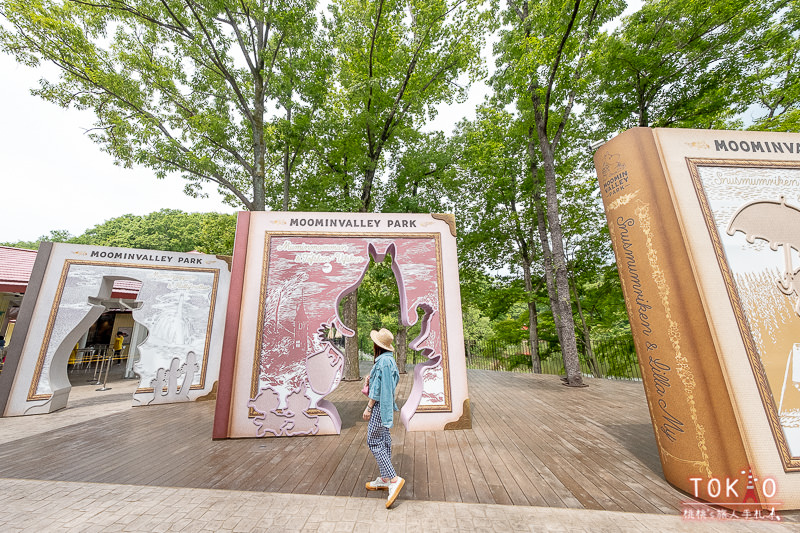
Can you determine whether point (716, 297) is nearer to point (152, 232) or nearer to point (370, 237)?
point (370, 237)

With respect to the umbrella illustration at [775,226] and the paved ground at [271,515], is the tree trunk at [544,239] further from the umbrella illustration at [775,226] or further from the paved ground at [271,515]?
the paved ground at [271,515]

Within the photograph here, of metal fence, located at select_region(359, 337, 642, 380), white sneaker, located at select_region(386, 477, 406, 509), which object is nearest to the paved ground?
white sneaker, located at select_region(386, 477, 406, 509)

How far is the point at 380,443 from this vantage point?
3.16 meters

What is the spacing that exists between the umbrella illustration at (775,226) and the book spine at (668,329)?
0.89 metres

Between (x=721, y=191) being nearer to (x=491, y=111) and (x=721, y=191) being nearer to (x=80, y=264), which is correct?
(x=491, y=111)

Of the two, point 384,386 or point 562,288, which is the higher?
point 562,288

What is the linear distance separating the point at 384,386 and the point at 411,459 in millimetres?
1782

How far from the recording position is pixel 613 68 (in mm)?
10406

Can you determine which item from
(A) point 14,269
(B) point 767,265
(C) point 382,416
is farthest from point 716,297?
(A) point 14,269

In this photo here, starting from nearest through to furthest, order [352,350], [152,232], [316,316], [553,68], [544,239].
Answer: [316,316] → [553,68] → [352,350] → [544,239] → [152,232]

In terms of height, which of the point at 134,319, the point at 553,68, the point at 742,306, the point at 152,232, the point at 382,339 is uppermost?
the point at 152,232

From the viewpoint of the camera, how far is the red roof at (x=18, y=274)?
10.6 metres

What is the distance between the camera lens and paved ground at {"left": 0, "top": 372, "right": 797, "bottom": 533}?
2.62 meters

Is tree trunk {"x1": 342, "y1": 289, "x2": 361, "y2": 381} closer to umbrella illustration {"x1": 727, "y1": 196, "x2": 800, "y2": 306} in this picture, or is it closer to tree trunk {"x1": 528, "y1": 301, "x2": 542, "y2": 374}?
tree trunk {"x1": 528, "y1": 301, "x2": 542, "y2": 374}
